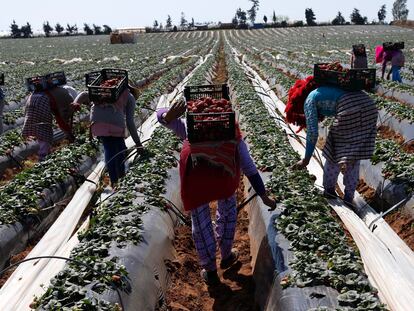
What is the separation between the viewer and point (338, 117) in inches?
239

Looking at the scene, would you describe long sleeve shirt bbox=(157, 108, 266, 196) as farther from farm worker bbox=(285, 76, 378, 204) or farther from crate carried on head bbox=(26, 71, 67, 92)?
crate carried on head bbox=(26, 71, 67, 92)

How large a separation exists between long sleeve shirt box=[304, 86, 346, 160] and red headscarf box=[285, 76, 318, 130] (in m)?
0.27

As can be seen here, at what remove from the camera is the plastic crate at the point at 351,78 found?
19.6ft

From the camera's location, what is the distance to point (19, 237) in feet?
21.2

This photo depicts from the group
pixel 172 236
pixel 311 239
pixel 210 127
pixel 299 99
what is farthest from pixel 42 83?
pixel 311 239

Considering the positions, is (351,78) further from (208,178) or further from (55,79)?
(55,79)

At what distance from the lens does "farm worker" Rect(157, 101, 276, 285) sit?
14.9 feet


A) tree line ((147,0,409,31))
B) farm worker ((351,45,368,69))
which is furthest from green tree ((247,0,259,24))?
farm worker ((351,45,368,69))

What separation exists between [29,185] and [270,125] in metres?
5.41

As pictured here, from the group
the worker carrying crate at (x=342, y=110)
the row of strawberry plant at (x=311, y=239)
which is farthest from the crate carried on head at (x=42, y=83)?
the worker carrying crate at (x=342, y=110)

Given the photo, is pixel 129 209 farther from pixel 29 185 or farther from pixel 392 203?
pixel 392 203

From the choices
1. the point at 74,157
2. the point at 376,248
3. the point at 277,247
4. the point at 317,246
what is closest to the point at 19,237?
the point at 74,157

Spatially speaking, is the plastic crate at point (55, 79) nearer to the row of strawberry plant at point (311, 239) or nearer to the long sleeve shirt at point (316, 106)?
the row of strawberry plant at point (311, 239)

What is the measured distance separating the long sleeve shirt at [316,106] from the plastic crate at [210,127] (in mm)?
1876
